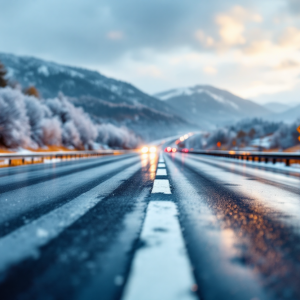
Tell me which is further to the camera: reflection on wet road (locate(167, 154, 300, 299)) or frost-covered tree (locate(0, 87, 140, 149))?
frost-covered tree (locate(0, 87, 140, 149))

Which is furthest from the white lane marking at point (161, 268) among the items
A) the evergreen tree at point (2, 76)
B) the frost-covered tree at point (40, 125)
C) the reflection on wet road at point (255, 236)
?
the evergreen tree at point (2, 76)

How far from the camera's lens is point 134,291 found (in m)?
1.84

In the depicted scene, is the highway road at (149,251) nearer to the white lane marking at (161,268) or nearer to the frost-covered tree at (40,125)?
the white lane marking at (161,268)

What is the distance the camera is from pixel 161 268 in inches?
86.5

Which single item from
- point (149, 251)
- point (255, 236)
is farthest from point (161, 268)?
point (255, 236)

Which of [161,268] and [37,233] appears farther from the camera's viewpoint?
[37,233]

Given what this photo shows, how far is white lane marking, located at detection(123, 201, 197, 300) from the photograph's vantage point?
1838 millimetres

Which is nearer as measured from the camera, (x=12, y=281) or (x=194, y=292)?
(x=194, y=292)

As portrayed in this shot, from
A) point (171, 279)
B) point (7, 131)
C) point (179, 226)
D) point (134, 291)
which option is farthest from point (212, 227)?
point (7, 131)

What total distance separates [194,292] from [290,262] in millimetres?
1038

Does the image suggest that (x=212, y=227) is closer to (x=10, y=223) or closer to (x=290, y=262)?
(x=290, y=262)

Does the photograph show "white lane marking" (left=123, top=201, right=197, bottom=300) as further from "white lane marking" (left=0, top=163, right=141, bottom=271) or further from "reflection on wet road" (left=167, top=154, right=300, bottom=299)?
"white lane marking" (left=0, top=163, right=141, bottom=271)

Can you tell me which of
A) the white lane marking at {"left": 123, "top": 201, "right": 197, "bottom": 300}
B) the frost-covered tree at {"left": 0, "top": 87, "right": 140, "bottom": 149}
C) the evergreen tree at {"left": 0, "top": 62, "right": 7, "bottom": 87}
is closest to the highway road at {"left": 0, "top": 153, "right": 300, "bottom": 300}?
the white lane marking at {"left": 123, "top": 201, "right": 197, "bottom": 300}

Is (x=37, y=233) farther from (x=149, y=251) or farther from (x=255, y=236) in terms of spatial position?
(x=255, y=236)
